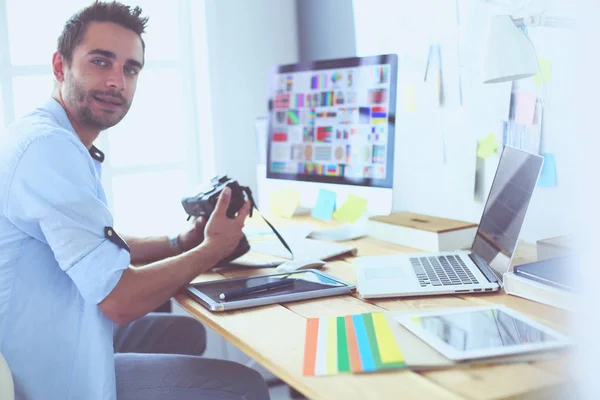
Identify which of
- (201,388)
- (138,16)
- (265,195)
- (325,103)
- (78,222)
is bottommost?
(201,388)

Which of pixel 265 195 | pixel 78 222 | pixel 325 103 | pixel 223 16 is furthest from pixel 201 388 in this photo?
pixel 223 16

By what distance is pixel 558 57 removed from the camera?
1.58m

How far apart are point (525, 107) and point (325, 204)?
62cm

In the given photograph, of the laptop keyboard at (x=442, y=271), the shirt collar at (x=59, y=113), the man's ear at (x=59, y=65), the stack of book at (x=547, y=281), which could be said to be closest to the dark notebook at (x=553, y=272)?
the stack of book at (x=547, y=281)

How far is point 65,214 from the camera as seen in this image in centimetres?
121

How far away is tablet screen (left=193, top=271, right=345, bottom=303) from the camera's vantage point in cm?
131

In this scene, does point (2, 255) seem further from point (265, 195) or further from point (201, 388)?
point (265, 195)

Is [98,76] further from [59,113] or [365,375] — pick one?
[365,375]

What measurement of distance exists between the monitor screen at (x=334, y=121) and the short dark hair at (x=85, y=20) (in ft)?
1.84

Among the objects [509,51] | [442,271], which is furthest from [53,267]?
[509,51]

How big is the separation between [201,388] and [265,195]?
1.07 metres

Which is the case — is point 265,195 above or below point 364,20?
below

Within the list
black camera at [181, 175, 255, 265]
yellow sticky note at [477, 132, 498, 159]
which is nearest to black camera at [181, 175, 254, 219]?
black camera at [181, 175, 255, 265]

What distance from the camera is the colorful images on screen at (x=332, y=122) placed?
5.77 feet
